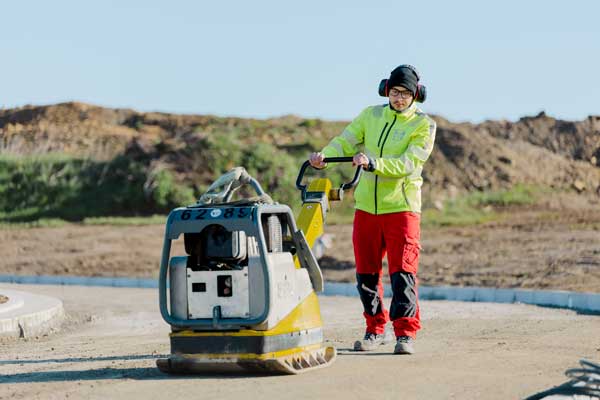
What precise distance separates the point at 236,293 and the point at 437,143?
32.2m

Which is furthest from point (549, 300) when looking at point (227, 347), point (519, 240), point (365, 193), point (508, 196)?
point (508, 196)

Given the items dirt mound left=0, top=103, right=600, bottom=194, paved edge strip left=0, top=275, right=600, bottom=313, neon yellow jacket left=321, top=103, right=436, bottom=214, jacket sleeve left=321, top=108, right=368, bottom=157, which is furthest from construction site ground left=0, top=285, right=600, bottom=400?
dirt mound left=0, top=103, right=600, bottom=194

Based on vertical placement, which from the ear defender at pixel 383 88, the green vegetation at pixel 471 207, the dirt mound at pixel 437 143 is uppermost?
the dirt mound at pixel 437 143

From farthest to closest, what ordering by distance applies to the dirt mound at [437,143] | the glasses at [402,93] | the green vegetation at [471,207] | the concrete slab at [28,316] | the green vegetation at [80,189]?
the dirt mound at [437,143]
the green vegetation at [80,189]
the green vegetation at [471,207]
the concrete slab at [28,316]
the glasses at [402,93]

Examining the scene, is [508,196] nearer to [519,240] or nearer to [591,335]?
[519,240]

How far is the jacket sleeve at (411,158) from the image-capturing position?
8422 mm

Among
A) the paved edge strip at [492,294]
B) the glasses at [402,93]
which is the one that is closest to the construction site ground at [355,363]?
the paved edge strip at [492,294]

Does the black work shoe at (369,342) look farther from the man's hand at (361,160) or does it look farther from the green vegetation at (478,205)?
the green vegetation at (478,205)

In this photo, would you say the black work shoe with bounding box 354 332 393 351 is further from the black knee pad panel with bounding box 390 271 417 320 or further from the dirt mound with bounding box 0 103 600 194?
the dirt mound with bounding box 0 103 600 194

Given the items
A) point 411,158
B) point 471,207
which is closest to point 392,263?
point 411,158

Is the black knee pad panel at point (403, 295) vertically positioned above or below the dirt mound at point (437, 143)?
below

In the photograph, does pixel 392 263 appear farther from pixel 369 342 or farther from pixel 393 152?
pixel 393 152

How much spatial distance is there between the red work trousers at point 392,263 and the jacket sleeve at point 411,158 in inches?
14.1

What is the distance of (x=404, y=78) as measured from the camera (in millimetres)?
8648
